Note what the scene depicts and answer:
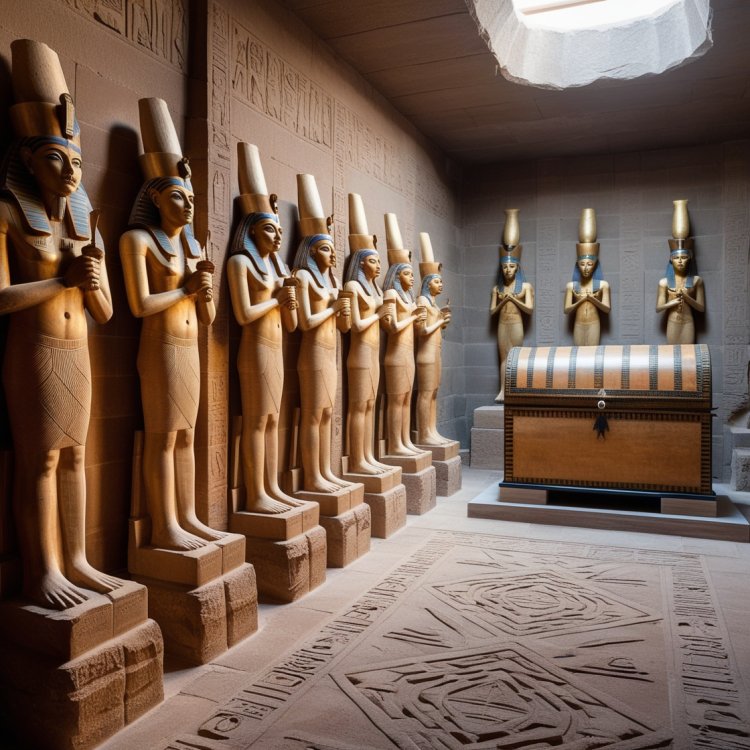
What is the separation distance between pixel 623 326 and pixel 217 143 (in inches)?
244

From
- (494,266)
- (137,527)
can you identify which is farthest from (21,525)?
(494,266)

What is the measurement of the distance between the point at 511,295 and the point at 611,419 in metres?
3.43

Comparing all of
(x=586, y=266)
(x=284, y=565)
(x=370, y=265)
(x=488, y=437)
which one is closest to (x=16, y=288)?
(x=284, y=565)

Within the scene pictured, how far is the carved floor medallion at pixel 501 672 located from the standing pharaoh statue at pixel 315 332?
38.6 inches

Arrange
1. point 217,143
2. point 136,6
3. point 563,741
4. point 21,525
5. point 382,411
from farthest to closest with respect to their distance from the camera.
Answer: point 382,411 < point 217,143 < point 136,6 < point 21,525 < point 563,741

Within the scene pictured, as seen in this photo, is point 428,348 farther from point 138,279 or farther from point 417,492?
point 138,279

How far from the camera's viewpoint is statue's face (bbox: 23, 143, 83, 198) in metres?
2.69

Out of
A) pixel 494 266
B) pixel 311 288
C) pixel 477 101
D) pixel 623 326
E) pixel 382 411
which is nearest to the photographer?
pixel 311 288

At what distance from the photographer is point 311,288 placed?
460cm

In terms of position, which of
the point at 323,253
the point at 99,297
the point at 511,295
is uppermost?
the point at 511,295

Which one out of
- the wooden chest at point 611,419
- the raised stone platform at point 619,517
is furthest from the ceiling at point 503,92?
the raised stone platform at point 619,517

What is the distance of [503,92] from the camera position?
676cm

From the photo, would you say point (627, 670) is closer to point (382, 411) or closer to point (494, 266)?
point (382, 411)

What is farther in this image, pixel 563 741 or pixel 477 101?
pixel 477 101
